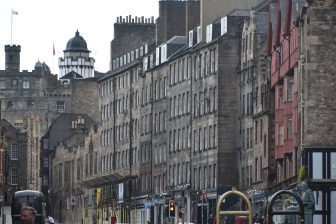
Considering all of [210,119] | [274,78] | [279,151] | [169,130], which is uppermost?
[274,78]

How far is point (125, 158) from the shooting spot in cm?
16062

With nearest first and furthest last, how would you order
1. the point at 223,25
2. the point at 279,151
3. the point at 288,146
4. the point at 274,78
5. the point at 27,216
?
1. the point at 27,216
2. the point at 288,146
3. the point at 279,151
4. the point at 274,78
5. the point at 223,25

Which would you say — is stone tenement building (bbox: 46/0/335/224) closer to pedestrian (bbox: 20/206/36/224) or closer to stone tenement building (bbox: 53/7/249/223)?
stone tenement building (bbox: 53/7/249/223)

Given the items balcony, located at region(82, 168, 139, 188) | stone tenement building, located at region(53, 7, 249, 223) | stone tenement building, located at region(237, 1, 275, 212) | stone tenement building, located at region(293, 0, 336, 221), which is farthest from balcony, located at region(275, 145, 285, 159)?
balcony, located at region(82, 168, 139, 188)

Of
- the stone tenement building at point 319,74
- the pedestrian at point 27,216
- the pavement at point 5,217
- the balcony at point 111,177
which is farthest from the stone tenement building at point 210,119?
the pedestrian at point 27,216

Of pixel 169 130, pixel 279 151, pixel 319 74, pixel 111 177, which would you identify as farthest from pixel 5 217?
pixel 319 74

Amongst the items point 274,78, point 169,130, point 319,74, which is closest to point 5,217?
point 169,130

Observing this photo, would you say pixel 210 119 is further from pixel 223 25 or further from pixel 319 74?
pixel 319 74

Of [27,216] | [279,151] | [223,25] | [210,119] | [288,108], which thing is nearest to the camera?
[27,216]

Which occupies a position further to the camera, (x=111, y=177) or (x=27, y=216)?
(x=111, y=177)

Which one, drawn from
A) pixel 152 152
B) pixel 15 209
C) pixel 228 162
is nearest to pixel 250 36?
pixel 228 162

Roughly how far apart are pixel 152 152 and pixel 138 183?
5.92 metres

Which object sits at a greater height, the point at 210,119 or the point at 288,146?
the point at 210,119

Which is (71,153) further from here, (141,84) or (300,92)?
(300,92)
